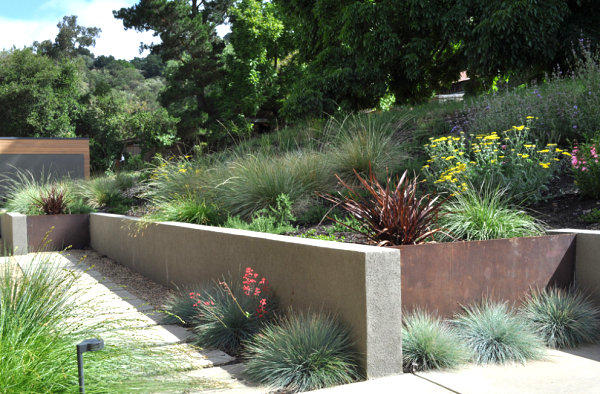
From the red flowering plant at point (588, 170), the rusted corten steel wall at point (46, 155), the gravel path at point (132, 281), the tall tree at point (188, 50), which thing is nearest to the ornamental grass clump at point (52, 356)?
the gravel path at point (132, 281)

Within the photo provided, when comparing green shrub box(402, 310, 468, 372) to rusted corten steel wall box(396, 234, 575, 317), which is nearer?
green shrub box(402, 310, 468, 372)

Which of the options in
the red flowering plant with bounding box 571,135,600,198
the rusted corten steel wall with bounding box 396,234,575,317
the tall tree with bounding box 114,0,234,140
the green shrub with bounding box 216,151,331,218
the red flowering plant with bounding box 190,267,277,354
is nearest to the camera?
the rusted corten steel wall with bounding box 396,234,575,317

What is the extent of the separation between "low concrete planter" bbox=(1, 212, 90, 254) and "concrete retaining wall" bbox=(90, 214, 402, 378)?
4.96 meters

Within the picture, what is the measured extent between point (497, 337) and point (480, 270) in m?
0.53

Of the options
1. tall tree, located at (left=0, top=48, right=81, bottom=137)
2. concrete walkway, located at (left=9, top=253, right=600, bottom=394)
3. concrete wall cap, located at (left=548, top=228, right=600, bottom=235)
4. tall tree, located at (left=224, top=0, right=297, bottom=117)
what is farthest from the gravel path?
tall tree, located at (left=0, top=48, right=81, bottom=137)

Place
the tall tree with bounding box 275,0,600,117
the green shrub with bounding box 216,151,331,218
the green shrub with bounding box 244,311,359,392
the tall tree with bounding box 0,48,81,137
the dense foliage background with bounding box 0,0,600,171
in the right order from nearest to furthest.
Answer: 1. the green shrub with bounding box 244,311,359,392
2. the green shrub with bounding box 216,151,331,218
3. the tall tree with bounding box 275,0,600,117
4. the dense foliage background with bounding box 0,0,600,171
5. the tall tree with bounding box 0,48,81,137

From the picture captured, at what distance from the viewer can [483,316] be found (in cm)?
344

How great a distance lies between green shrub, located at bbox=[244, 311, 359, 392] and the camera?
289 cm

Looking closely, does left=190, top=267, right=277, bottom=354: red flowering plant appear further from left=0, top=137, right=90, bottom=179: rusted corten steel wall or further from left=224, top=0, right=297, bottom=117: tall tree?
left=224, top=0, right=297, bottom=117: tall tree

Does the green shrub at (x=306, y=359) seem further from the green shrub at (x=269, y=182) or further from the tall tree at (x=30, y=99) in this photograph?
the tall tree at (x=30, y=99)

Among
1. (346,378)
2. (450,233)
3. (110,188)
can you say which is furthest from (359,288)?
(110,188)

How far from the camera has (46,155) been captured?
19641 millimetres

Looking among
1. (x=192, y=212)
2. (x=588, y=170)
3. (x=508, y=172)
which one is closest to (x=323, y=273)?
(x=508, y=172)

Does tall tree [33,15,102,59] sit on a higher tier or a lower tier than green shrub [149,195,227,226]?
higher
